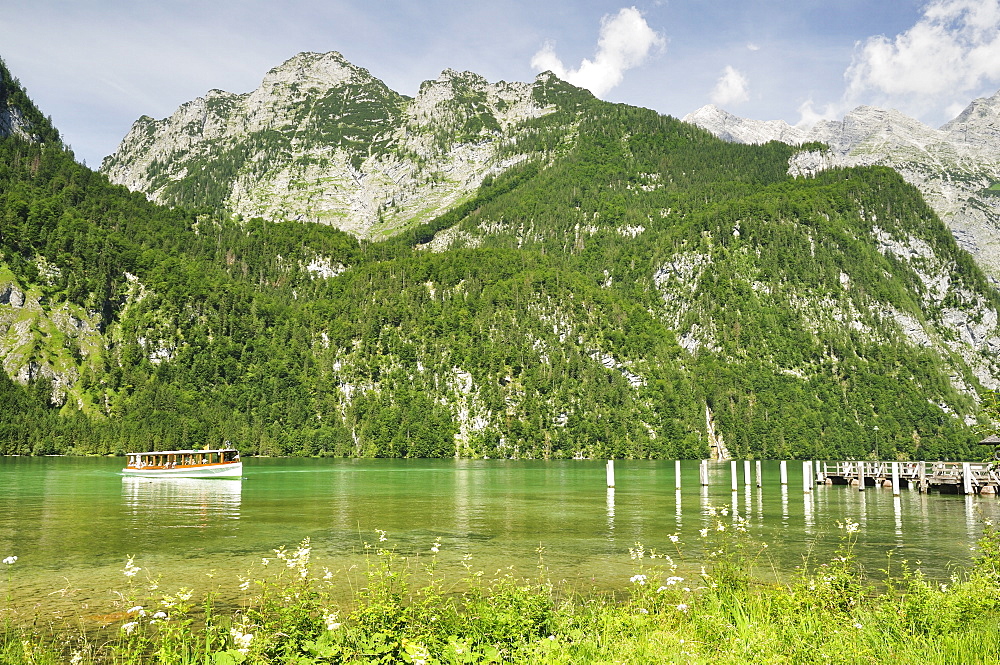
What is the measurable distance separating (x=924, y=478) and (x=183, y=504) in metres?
78.8

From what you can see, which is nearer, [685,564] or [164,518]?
[685,564]

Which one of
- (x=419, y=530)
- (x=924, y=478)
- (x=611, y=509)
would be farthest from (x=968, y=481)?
(x=419, y=530)

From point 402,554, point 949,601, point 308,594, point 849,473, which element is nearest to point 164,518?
point 402,554

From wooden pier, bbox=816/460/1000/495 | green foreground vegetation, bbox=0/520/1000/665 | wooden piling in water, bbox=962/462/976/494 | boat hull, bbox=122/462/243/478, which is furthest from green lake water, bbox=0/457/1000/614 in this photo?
boat hull, bbox=122/462/243/478

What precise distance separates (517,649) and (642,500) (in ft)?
189

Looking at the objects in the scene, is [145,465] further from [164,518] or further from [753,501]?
[753,501]

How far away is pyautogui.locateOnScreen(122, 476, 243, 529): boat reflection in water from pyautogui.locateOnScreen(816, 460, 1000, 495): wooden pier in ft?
212

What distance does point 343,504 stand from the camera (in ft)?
202

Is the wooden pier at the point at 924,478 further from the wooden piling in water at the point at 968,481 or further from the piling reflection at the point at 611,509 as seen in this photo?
the piling reflection at the point at 611,509

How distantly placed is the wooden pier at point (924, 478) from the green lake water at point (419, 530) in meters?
3.43

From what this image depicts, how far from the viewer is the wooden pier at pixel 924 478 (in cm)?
7406

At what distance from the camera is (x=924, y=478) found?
82750 millimetres

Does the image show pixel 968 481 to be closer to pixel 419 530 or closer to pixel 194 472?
pixel 419 530

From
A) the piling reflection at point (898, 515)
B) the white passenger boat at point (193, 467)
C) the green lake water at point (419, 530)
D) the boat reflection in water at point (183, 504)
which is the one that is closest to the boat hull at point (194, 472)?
the white passenger boat at point (193, 467)
